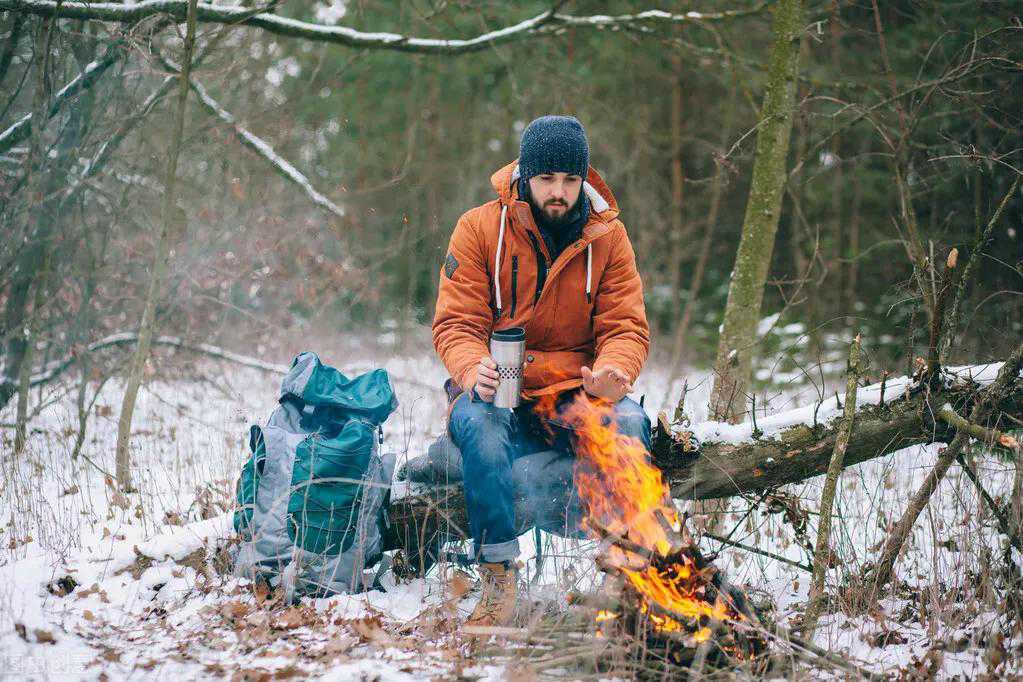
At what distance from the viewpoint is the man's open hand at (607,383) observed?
3.46 metres

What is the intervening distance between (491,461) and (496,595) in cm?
55

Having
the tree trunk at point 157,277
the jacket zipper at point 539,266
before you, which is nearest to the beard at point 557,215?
the jacket zipper at point 539,266

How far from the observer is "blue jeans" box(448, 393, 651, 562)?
332 cm

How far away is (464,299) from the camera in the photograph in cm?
378

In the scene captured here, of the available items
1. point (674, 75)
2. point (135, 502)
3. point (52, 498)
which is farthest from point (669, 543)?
point (674, 75)

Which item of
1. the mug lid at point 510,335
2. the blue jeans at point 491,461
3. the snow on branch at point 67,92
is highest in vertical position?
the snow on branch at point 67,92

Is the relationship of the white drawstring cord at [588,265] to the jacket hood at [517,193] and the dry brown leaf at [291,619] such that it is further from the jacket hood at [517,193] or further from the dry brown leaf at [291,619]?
the dry brown leaf at [291,619]

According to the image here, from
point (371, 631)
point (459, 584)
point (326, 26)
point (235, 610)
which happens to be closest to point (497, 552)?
point (459, 584)

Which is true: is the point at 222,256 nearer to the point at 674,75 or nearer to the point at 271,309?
the point at 271,309

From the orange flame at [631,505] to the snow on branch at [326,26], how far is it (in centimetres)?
343

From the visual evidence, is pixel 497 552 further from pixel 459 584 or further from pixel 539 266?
pixel 539 266

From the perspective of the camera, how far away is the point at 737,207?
14133 mm

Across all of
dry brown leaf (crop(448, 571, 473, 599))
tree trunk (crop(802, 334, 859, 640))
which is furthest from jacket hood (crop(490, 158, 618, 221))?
dry brown leaf (crop(448, 571, 473, 599))

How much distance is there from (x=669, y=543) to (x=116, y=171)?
18.0 feet
